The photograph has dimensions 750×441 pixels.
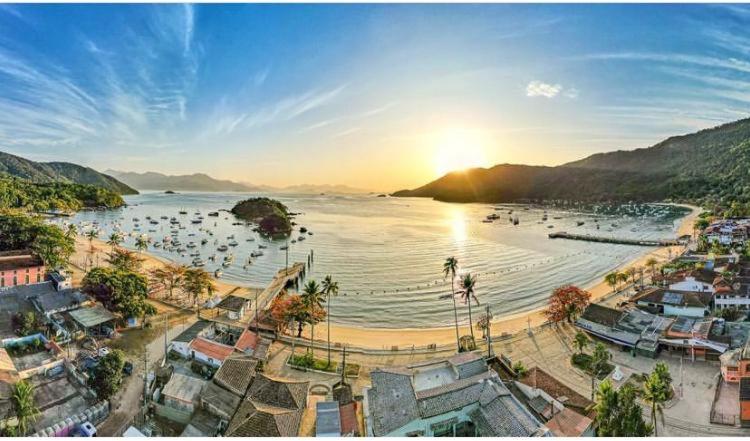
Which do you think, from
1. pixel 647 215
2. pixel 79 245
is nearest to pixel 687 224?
pixel 647 215

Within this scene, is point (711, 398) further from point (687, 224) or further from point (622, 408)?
point (687, 224)

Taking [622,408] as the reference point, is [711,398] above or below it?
below

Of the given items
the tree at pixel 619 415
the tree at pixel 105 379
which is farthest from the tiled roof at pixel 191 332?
the tree at pixel 619 415

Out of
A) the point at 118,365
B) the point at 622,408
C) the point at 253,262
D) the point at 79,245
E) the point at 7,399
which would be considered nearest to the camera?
the point at 622,408

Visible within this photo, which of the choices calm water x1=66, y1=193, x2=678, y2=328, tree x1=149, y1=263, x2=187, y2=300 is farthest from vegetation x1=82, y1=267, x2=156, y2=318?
calm water x1=66, y1=193, x2=678, y2=328

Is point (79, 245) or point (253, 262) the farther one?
point (79, 245)

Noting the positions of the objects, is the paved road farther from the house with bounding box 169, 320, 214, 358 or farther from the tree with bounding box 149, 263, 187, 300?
the tree with bounding box 149, 263, 187, 300

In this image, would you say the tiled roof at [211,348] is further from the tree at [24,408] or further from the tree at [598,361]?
the tree at [598,361]
